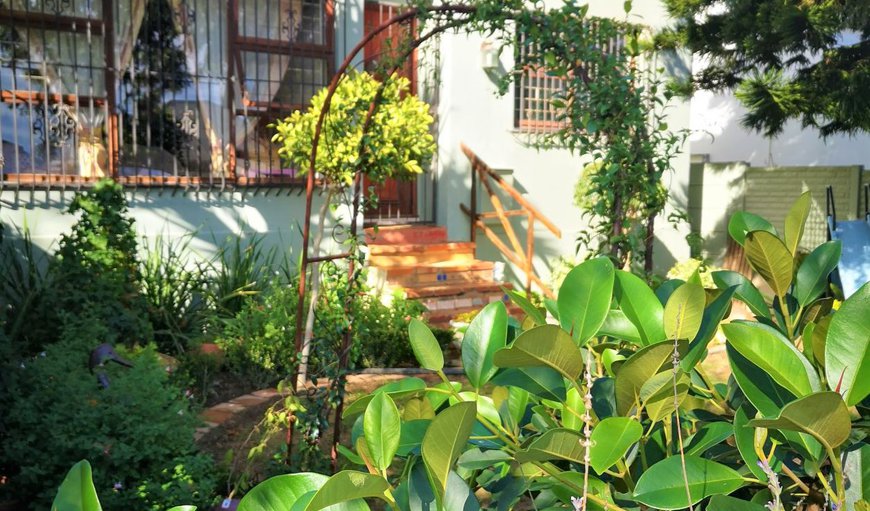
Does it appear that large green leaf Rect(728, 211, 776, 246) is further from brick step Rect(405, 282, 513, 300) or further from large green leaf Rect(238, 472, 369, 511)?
brick step Rect(405, 282, 513, 300)

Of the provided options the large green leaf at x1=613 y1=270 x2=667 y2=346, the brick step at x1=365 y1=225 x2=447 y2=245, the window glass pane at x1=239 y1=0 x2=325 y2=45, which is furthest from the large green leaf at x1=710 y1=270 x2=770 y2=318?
the window glass pane at x1=239 y1=0 x2=325 y2=45

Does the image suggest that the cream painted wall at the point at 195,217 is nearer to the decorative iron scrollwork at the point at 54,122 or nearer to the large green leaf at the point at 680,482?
the decorative iron scrollwork at the point at 54,122

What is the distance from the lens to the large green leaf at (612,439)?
94cm

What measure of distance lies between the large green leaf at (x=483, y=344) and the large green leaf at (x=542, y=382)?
5cm

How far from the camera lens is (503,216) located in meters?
8.85

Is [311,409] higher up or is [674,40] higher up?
[674,40]

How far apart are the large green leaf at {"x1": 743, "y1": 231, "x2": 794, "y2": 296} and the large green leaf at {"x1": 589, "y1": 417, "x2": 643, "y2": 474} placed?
37 cm

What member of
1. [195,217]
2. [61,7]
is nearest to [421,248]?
[195,217]

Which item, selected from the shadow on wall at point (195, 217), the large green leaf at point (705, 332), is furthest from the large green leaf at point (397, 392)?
the shadow on wall at point (195, 217)

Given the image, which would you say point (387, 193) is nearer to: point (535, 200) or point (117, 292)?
point (535, 200)

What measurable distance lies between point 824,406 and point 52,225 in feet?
22.4

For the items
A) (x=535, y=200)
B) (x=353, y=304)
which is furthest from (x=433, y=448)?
(x=535, y=200)

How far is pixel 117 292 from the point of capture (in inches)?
225

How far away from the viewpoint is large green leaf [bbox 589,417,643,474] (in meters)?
0.94
